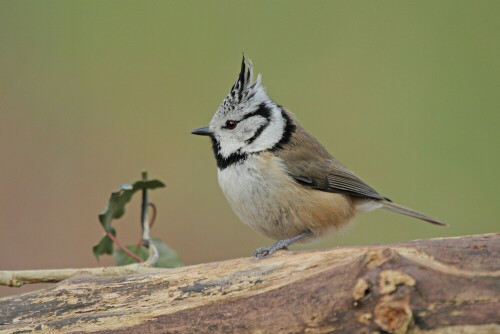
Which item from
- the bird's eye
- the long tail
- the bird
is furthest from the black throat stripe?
the long tail

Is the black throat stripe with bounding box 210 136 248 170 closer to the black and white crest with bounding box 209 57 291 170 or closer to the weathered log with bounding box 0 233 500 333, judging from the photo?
the black and white crest with bounding box 209 57 291 170

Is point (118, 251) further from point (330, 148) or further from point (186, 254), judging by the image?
point (330, 148)

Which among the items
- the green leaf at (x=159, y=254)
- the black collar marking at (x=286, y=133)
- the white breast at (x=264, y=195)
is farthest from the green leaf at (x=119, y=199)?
the black collar marking at (x=286, y=133)

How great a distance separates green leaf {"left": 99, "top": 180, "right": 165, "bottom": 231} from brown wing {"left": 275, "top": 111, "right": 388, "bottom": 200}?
2.83ft

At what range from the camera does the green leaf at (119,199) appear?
3.64 m

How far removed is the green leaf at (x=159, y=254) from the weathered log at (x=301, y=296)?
30.5 inches

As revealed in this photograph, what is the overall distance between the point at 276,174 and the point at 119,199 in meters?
1.03

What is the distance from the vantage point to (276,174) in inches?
140

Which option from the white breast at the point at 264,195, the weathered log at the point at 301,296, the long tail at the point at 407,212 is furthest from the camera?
the long tail at the point at 407,212

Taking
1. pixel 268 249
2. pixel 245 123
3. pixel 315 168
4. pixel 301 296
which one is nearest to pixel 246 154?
pixel 245 123

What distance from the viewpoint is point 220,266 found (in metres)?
2.81

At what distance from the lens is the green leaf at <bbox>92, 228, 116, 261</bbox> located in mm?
3752

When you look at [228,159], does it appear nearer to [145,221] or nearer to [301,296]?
[145,221]

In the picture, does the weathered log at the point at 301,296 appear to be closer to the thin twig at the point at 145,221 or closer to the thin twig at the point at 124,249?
the thin twig at the point at 124,249
